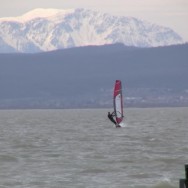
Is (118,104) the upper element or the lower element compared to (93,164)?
upper

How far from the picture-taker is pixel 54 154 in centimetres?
4438

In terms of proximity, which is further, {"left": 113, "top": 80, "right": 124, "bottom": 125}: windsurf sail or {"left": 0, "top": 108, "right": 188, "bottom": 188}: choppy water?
{"left": 113, "top": 80, "right": 124, "bottom": 125}: windsurf sail

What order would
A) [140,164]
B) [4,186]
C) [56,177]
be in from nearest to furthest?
1. [4,186]
2. [56,177]
3. [140,164]

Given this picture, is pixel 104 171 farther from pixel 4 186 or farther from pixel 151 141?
pixel 151 141

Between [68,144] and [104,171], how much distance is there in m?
18.2

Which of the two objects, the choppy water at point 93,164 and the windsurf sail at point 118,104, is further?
the windsurf sail at point 118,104

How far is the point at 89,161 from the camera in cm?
3975

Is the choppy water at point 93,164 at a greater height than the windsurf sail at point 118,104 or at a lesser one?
lesser

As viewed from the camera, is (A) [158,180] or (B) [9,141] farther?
(B) [9,141]

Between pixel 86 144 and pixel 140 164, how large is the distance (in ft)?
49.8

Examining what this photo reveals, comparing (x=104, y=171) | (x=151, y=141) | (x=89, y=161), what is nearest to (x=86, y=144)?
(x=151, y=141)

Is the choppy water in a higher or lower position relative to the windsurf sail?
lower

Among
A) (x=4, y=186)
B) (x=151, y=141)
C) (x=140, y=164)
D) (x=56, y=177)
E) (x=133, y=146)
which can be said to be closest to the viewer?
(x=4, y=186)

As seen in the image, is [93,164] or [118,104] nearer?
[93,164]
